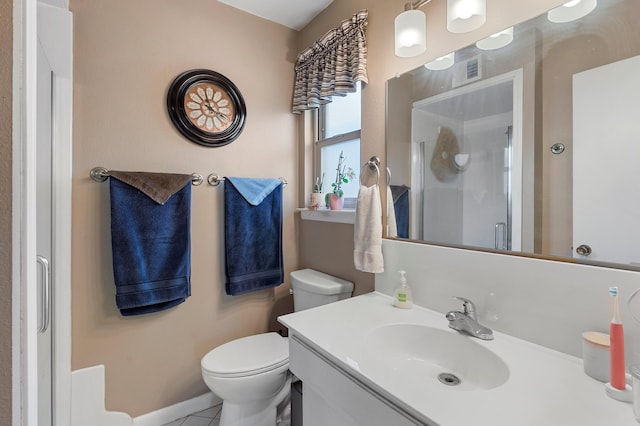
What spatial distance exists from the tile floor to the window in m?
1.44

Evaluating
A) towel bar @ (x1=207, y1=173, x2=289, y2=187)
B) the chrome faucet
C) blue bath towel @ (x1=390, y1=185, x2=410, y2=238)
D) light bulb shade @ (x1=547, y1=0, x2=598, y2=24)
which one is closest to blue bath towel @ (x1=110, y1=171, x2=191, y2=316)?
towel bar @ (x1=207, y1=173, x2=289, y2=187)

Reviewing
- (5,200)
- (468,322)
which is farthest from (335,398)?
(5,200)

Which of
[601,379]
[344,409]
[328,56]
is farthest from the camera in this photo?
[328,56]

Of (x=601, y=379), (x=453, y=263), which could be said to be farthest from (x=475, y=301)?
(x=601, y=379)

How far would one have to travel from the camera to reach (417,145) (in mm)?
1266

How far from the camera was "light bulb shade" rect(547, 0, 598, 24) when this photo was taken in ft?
2.69

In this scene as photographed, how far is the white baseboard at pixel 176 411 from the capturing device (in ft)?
5.01

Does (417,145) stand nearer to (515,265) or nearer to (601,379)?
(515,265)

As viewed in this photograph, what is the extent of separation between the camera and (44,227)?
1163 mm

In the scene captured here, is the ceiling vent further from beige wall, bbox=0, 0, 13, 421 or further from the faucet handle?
beige wall, bbox=0, 0, 13, 421

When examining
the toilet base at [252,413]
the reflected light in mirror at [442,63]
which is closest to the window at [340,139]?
the reflected light in mirror at [442,63]

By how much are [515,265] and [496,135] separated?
449mm

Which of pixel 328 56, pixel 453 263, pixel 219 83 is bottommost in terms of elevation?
pixel 453 263

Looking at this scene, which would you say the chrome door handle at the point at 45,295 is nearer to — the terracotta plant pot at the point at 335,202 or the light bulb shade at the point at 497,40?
the terracotta plant pot at the point at 335,202
